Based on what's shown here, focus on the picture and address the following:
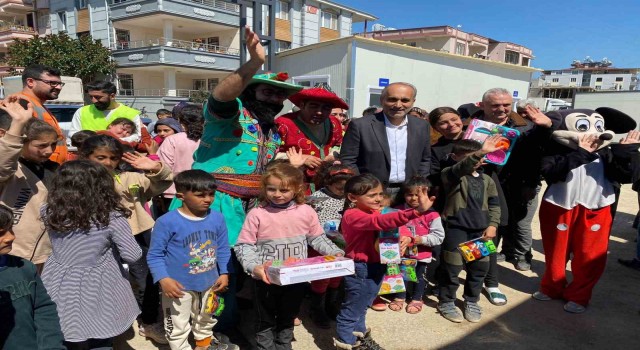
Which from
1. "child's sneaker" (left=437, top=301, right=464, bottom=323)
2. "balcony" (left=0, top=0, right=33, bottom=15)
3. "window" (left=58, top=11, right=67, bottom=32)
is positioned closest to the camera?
"child's sneaker" (left=437, top=301, right=464, bottom=323)

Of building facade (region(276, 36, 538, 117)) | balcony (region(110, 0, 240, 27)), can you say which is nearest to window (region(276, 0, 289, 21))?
balcony (region(110, 0, 240, 27))

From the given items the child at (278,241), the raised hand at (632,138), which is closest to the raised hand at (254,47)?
the child at (278,241)

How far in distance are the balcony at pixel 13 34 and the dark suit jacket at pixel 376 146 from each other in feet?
108

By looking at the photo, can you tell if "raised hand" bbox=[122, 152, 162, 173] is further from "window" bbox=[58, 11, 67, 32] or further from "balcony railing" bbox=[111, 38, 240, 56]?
"window" bbox=[58, 11, 67, 32]

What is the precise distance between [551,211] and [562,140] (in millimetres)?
729

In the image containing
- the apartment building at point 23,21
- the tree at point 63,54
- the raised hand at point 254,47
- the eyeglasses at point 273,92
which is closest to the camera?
the raised hand at point 254,47

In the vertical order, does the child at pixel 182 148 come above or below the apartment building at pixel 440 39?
below

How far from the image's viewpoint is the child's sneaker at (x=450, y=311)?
334 centimetres

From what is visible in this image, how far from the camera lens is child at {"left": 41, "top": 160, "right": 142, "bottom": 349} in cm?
205

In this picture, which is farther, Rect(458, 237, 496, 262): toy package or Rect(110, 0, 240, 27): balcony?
Rect(110, 0, 240, 27): balcony

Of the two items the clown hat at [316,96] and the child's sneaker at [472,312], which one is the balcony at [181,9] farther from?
the child's sneaker at [472,312]

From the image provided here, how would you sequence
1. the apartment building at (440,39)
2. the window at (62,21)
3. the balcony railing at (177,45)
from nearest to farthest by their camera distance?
the balcony railing at (177,45) < the window at (62,21) < the apartment building at (440,39)

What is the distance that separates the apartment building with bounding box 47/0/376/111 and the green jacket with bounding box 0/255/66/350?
19.1 m

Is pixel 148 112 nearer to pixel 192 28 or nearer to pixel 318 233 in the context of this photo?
pixel 192 28
